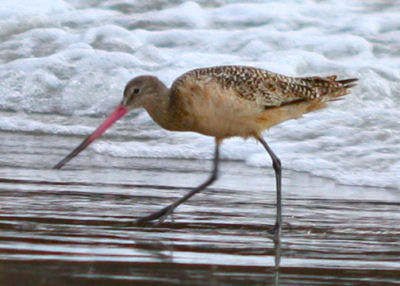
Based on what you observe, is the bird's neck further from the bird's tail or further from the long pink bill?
the bird's tail

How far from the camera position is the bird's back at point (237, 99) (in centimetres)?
588

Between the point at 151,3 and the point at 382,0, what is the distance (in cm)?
301

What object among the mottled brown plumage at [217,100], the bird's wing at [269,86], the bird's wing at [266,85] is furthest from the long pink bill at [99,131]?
the bird's wing at [269,86]

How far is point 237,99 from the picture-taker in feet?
19.7

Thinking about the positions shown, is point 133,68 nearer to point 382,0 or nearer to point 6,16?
point 6,16

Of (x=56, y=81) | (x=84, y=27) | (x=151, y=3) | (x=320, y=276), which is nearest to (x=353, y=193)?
(x=320, y=276)

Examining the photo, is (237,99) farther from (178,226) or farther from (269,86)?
(178,226)

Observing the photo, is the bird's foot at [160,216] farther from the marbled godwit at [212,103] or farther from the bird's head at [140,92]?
the bird's head at [140,92]

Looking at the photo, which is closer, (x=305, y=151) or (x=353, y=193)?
(x=353, y=193)

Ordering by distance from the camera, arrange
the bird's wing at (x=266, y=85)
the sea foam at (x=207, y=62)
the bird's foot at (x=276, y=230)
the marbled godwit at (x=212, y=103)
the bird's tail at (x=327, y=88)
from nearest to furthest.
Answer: the bird's foot at (x=276, y=230) < the marbled godwit at (x=212, y=103) < the bird's wing at (x=266, y=85) < the bird's tail at (x=327, y=88) < the sea foam at (x=207, y=62)

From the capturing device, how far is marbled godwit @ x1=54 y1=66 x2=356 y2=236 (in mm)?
5863

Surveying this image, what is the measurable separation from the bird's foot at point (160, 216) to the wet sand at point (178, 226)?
0.19ft

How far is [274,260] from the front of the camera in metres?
4.75

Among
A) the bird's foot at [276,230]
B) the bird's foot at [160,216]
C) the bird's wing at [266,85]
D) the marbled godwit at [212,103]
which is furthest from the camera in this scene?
the bird's wing at [266,85]
